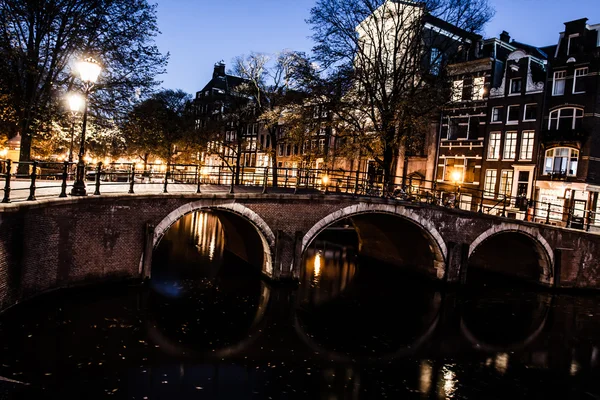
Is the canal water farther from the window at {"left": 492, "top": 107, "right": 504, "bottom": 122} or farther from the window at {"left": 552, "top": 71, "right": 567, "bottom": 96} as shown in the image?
the window at {"left": 492, "top": 107, "right": 504, "bottom": 122}

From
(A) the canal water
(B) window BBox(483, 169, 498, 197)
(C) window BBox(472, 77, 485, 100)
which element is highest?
(C) window BBox(472, 77, 485, 100)

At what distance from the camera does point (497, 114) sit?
2923cm

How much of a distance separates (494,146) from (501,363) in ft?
67.7

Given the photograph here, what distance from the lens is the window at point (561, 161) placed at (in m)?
25.4

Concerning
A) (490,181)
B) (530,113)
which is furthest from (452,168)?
(530,113)

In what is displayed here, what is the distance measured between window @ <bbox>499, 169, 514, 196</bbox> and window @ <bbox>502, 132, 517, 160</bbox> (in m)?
0.88

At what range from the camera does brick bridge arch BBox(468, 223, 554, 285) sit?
19.0m

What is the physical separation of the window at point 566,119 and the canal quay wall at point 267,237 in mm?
8612

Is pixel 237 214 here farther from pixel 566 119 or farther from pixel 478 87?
pixel 566 119

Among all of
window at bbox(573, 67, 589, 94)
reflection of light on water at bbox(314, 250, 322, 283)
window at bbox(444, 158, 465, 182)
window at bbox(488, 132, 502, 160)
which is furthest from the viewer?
window at bbox(444, 158, 465, 182)

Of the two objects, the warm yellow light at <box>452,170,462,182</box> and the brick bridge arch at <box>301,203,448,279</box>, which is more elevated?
the warm yellow light at <box>452,170,462,182</box>

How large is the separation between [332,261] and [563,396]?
13.1 m

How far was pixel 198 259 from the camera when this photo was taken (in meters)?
19.9

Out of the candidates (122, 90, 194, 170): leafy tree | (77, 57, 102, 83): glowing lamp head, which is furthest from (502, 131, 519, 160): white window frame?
(77, 57, 102, 83): glowing lamp head
